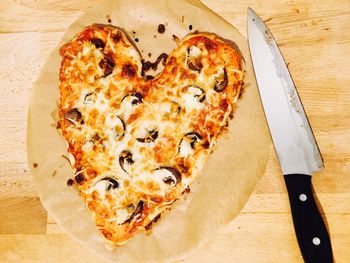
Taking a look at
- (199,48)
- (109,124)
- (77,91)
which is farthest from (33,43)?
(199,48)

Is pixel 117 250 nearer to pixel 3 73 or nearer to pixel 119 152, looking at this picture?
pixel 119 152

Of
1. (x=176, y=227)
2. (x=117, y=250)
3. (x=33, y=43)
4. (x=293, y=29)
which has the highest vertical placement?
(x=293, y=29)

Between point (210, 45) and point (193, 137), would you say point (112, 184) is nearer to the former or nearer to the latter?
point (193, 137)

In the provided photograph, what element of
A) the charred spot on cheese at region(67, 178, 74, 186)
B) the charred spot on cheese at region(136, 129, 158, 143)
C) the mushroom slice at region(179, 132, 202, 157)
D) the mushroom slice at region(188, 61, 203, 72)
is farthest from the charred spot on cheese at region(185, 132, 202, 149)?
the charred spot on cheese at region(67, 178, 74, 186)

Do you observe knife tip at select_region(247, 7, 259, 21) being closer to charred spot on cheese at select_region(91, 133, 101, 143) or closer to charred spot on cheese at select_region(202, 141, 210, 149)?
charred spot on cheese at select_region(202, 141, 210, 149)

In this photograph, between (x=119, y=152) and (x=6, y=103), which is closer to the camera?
(x=119, y=152)

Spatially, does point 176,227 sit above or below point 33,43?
below
